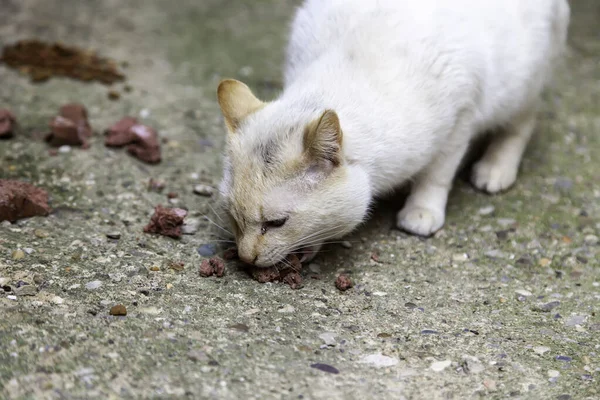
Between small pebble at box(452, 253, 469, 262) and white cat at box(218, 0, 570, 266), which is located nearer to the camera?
white cat at box(218, 0, 570, 266)

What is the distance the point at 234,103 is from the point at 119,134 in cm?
112

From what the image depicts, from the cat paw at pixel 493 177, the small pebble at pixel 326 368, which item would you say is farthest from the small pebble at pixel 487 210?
the small pebble at pixel 326 368

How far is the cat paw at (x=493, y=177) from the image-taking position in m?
3.83

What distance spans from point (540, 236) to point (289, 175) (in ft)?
4.84

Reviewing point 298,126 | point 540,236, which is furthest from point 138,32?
point 540,236

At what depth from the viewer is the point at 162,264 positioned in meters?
2.98

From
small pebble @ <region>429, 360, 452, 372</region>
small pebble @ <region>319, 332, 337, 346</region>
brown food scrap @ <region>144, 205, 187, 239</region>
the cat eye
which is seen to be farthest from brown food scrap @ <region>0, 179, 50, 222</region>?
small pebble @ <region>429, 360, 452, 372</region>

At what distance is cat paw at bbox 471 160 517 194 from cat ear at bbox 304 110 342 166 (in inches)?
54.8

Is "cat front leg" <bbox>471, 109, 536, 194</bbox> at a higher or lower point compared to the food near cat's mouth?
higher

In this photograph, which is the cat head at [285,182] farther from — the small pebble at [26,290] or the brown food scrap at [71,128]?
the brown food scrap at [71,128]

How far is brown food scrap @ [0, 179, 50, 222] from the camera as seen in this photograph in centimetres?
307

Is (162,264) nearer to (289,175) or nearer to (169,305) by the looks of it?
(169,305)

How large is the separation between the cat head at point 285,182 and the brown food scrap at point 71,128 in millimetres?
1201

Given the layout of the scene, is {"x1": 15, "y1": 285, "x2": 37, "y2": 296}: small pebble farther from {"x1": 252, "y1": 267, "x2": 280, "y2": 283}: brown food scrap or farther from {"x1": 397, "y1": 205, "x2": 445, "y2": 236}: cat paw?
{"x1": 397, "y1": 205, "x2": 445, "y2": 236}: cat paw
